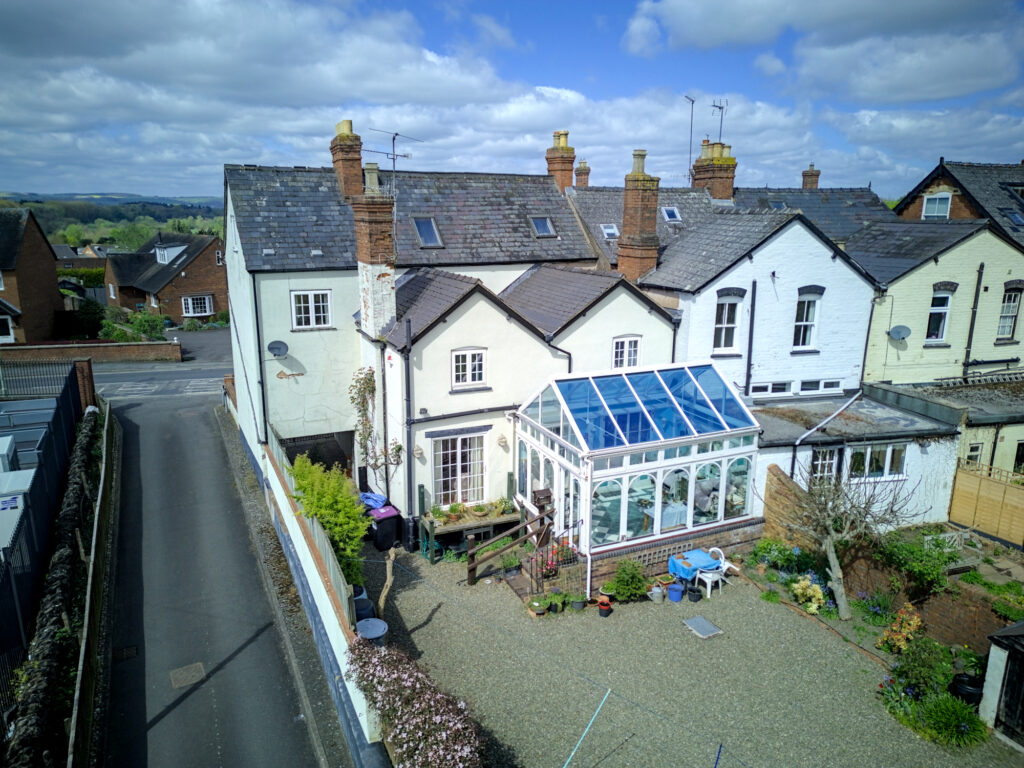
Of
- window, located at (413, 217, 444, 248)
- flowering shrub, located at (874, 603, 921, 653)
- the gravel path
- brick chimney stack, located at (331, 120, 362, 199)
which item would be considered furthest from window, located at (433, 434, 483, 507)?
flowering shrub, located at (874, 603, 921, 653)

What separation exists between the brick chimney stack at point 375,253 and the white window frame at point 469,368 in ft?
7.56

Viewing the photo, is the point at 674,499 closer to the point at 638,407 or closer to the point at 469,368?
the point at 638,407

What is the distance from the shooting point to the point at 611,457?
Result: 14992 mm

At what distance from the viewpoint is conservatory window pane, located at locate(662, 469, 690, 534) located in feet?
52.7

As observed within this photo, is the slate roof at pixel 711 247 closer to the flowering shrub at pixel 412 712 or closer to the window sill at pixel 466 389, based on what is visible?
the window sill at pixel 466 389

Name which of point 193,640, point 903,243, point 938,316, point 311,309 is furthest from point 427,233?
point 938,316

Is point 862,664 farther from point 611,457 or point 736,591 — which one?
point 611,457

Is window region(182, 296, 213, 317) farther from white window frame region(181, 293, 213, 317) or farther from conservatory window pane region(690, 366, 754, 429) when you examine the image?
conservatory window pane region(690, 366, 754, 429)

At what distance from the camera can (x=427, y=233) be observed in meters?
21.9

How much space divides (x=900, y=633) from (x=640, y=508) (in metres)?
5.74

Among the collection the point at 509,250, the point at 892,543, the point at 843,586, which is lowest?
the point at 843,586

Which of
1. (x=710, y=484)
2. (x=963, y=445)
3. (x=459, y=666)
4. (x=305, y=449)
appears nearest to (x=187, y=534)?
(x=305, y=449)

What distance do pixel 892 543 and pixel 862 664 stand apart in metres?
2.75

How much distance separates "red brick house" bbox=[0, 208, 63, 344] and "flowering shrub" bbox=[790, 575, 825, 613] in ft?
150
